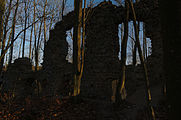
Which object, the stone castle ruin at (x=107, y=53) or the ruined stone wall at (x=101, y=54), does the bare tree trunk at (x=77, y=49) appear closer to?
the stone castle ruin at (x=107, y=53)

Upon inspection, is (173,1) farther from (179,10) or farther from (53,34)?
(53,34)

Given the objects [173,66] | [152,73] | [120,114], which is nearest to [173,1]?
[173,66]


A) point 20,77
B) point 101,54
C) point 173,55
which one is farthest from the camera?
point 20,77

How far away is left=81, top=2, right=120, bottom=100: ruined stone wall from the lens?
355 inches

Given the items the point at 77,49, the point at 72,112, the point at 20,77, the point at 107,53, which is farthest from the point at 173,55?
the point at 20,77

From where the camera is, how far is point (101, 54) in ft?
30.9

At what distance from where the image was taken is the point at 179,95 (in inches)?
51.1

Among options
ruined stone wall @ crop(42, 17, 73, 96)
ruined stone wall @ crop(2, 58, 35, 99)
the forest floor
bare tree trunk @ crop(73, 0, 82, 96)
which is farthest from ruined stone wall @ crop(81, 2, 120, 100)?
ruined stone wall @ crop(2, 58, 35, 99)

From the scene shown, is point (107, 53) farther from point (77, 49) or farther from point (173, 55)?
point (173, 55)

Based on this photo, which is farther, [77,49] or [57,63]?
[57,63]

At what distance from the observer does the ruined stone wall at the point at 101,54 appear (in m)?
9.01

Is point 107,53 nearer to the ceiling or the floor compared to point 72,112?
nearer to the ceiling

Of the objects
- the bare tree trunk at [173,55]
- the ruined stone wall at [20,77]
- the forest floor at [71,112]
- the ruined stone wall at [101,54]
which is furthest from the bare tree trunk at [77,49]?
the ruined stone wall at [20,77]

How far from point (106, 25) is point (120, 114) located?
6.35m
